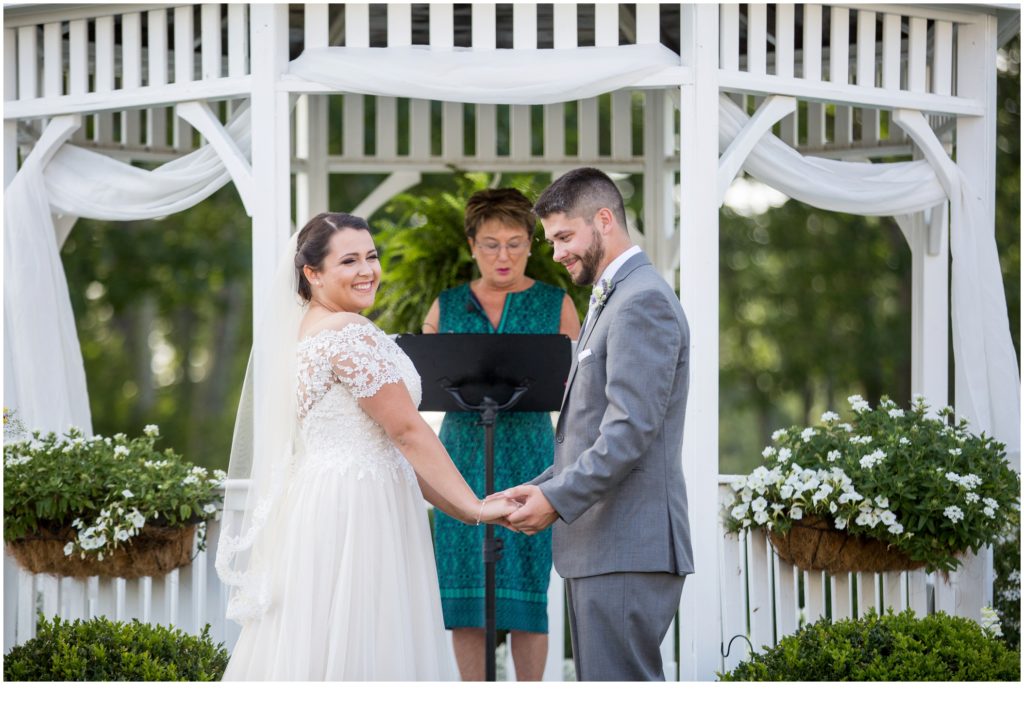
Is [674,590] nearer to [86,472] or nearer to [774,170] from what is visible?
[774,170]

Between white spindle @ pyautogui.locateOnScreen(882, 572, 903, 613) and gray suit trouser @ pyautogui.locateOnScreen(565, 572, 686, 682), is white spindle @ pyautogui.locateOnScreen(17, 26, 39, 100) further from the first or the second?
white spindle @ pyautogui.locateOnScreen(882, 572, 903, 613)

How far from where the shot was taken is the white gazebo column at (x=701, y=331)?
528cm

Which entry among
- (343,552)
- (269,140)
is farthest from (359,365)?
(269,140)

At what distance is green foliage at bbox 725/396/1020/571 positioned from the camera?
5156mm

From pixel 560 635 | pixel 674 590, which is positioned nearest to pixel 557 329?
A: pixel 560 635

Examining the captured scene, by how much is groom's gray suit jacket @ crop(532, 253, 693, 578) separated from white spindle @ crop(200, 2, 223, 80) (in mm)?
2353

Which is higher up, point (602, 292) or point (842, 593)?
point (602, 292)

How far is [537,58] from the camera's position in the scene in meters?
5.31

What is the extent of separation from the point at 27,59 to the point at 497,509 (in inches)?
129

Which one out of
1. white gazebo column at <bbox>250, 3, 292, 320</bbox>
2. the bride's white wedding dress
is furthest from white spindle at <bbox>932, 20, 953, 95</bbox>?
the bride's white wedding dress

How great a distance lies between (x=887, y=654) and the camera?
4848mm

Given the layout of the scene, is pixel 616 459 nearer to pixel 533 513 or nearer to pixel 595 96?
pixel 533 513

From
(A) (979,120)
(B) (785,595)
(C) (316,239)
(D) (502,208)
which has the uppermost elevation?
(A) (979,120)

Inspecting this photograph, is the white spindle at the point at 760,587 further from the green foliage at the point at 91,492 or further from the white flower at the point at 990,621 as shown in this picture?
the green foliage at the point at 91,492
